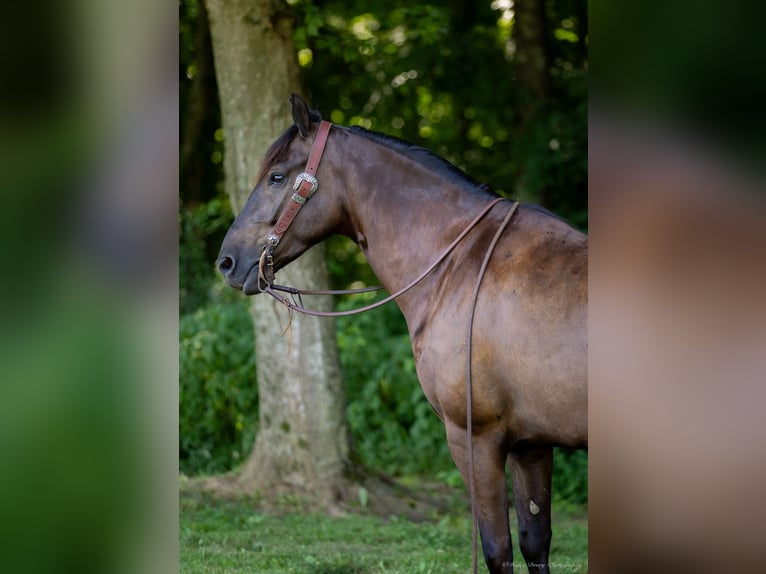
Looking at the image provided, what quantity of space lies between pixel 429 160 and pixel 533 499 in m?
1.60

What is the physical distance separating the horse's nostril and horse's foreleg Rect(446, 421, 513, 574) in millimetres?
1277

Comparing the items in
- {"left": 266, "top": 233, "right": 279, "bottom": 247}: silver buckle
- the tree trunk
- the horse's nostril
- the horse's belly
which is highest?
the tree trunk

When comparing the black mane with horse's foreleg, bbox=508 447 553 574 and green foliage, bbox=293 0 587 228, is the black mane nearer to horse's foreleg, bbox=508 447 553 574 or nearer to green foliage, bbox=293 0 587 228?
horse's foreleg, bbox=508 447 553 574

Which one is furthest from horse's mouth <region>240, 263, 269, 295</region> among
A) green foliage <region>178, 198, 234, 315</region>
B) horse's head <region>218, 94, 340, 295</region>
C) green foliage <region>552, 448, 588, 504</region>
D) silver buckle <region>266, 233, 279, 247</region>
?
green foliage <region>178, 198, 234, 315</region>

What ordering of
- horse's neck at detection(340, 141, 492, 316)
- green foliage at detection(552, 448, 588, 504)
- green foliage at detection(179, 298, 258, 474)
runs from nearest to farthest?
1. horse's neck at detection(340, 141, 492, 316)
2. green foliage at detection(552, 448, 588, 504)
3. green foliage at detection(179, 298, 258, 474)

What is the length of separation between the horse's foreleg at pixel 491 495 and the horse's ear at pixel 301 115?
1501 mm

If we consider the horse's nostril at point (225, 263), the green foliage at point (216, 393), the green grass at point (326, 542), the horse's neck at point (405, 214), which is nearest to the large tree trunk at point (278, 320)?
the green grass at point (326, 542)

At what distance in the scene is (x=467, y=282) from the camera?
3.47 meters

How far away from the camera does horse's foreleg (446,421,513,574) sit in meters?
3.39
